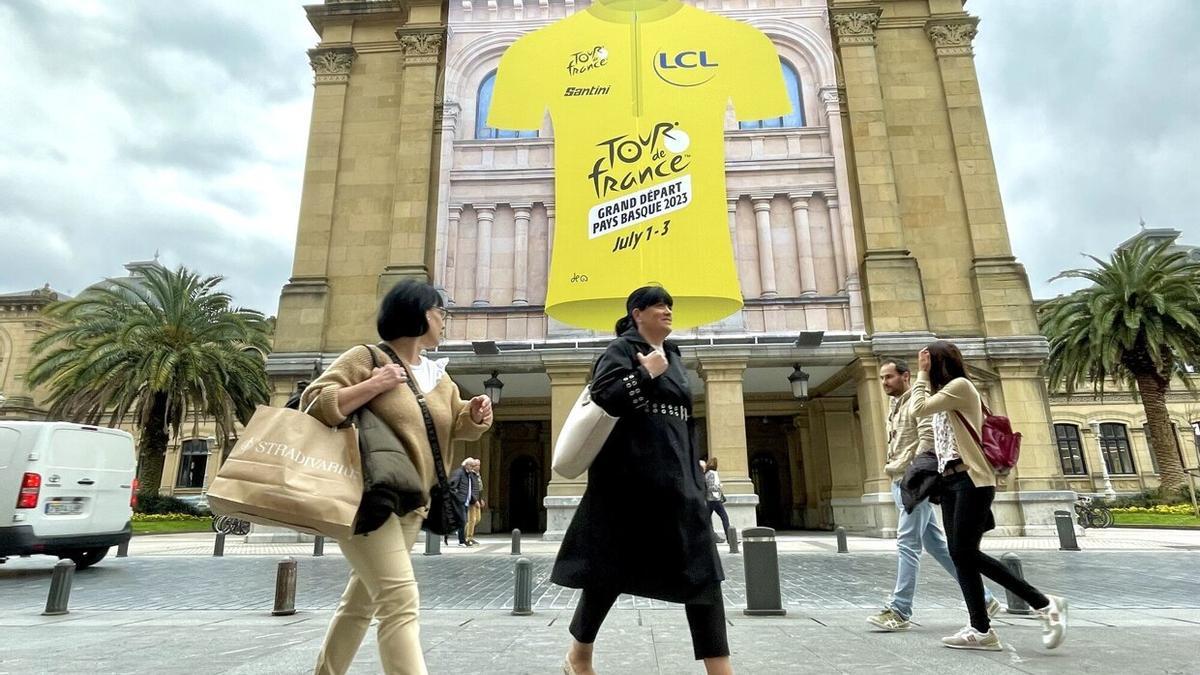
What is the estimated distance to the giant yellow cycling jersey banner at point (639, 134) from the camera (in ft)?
47.5

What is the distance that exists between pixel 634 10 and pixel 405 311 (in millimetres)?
15594

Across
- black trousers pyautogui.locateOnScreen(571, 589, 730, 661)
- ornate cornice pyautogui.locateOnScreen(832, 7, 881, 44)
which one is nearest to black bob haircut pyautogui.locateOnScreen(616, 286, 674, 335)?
black trousers pyautogui.locateOnScreen(571, 589, 730, 661)

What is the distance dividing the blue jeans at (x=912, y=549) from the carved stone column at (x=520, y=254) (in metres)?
12.9

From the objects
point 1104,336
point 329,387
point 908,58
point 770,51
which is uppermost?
point 908,58

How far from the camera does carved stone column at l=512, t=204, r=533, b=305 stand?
17.1m

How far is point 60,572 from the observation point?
6051 millimetres

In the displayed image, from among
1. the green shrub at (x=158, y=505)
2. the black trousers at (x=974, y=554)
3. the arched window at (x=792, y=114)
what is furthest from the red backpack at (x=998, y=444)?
the green shrub at (x=158, y=505)

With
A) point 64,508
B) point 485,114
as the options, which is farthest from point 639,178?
point 64,508

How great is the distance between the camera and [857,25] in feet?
59.7

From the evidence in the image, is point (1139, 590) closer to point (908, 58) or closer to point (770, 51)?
point (770, 51)

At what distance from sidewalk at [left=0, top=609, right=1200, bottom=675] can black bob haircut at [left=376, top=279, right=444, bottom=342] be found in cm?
201

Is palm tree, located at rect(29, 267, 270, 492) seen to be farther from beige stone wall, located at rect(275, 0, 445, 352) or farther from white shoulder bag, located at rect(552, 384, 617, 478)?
white shoulder bag, located at rect(552, 384, 617, 478)

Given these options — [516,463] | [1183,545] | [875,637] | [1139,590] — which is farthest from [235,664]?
[516,463]

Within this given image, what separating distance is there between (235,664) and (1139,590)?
329 inches
